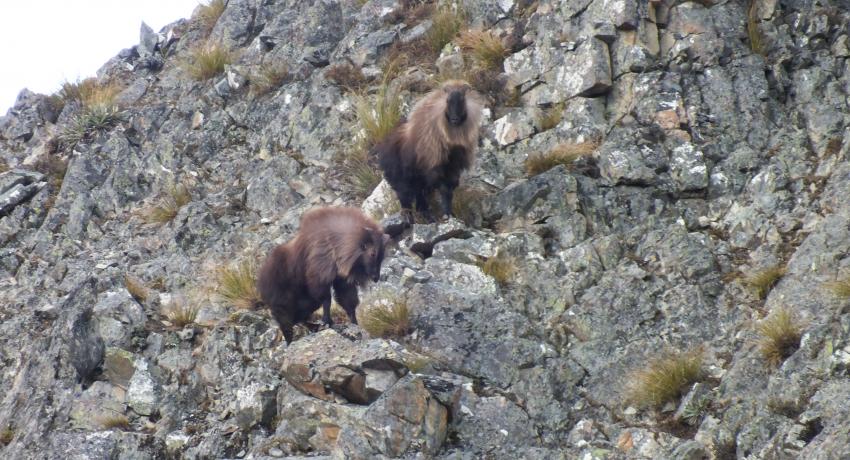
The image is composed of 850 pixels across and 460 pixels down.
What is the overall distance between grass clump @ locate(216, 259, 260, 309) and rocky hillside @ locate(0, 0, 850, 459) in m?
0.04

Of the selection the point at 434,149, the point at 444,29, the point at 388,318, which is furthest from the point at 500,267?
the point at 444,29

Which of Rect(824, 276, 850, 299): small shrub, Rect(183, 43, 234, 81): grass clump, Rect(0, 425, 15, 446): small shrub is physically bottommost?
Rect(824, 276, 850, 299): small shrub

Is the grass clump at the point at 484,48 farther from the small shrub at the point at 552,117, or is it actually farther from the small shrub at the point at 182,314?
the small shrub at the point at 182,314

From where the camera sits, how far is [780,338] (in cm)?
762

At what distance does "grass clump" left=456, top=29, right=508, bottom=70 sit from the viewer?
12555mm

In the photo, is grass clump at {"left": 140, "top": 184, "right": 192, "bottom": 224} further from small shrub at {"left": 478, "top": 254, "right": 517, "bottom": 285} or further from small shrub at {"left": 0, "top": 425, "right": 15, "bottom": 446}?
small shrub at {"left": 478, "top": 254, "right": 517, "bottom": 285}

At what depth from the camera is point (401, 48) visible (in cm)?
1380

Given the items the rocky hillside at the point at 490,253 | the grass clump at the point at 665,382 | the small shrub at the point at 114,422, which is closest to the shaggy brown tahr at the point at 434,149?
the rocky hillside at the point at 490,253

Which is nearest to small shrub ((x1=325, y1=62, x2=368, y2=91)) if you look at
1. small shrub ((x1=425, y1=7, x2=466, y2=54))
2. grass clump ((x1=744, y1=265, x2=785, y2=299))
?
small shrub ((x1=425, y1=7, x2=466, y2=54))

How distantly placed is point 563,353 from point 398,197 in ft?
10.4

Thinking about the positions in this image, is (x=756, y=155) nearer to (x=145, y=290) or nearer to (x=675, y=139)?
(x=675, y=139)

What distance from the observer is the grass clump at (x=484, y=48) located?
12.6 metres

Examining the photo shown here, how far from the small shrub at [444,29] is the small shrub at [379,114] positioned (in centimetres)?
111

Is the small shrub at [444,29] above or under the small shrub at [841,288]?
above
